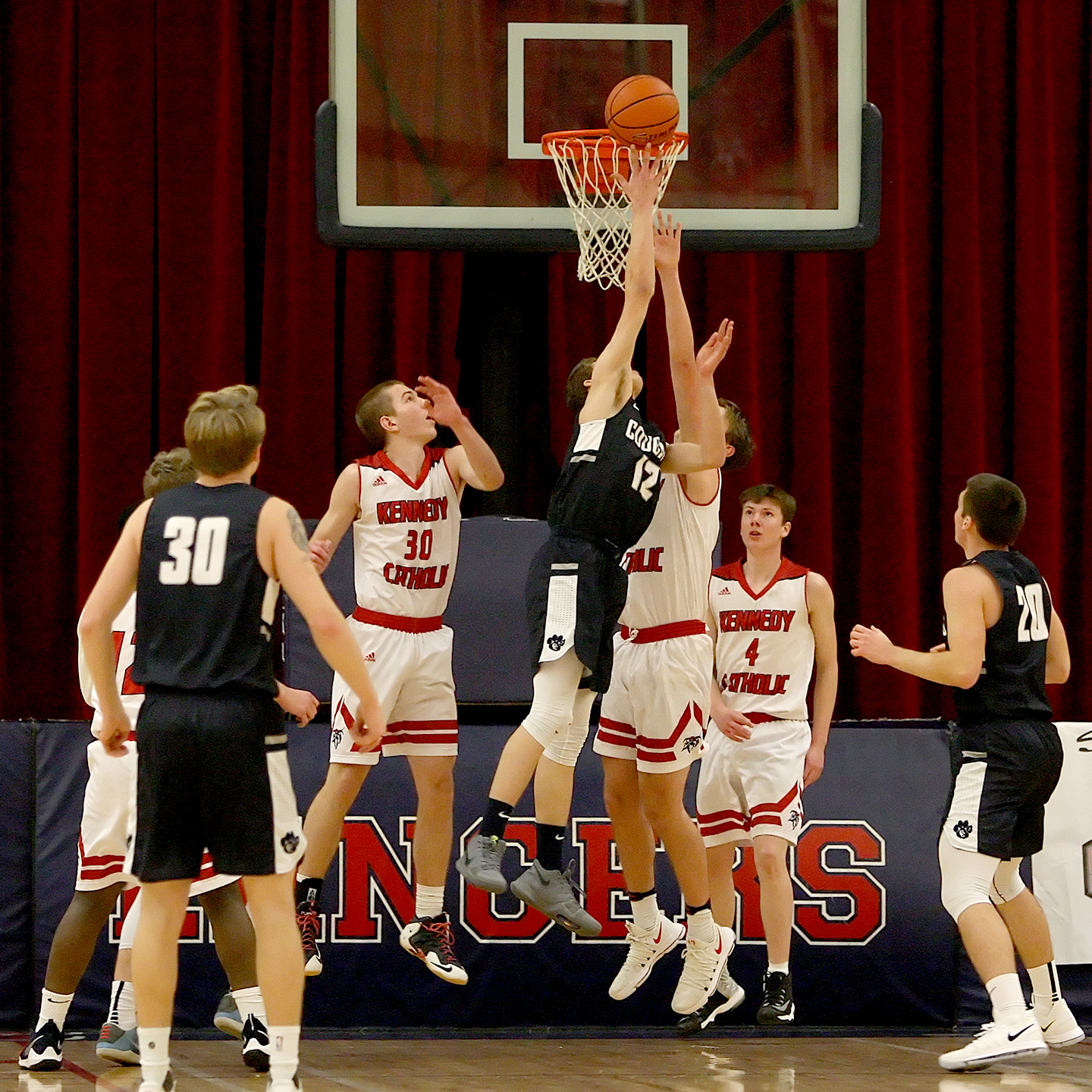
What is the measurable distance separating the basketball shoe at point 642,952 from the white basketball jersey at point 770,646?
979 millimetres

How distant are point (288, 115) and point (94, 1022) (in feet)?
15.8

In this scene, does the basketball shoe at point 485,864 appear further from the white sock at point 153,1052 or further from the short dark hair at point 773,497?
the short dark hair at point 773,497

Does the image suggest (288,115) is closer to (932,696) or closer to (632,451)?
(632,451)

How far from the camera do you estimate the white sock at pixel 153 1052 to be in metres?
4.41

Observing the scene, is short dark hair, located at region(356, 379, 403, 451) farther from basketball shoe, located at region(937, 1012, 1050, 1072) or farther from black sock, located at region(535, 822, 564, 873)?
basketball shoe, located at region(937, 1012, 1050, 1072)

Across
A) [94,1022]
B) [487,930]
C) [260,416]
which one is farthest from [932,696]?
[260,416]

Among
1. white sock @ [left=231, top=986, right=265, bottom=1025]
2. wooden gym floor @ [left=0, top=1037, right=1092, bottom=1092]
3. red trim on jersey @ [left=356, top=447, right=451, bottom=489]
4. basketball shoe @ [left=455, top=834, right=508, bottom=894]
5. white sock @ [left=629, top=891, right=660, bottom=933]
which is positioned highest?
red trim on jersey @ [left=356, top=447, right=451, bottom=489]

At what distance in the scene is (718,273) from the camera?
9.23 metres

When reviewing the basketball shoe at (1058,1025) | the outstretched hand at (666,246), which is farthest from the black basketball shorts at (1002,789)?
the outstretched hand at (666,246)

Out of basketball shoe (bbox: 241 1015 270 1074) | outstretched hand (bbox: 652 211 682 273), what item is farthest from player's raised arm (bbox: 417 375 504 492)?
basketball shoe (bbox: 241 1015 270 1074)

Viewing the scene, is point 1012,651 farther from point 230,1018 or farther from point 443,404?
point 230,1018

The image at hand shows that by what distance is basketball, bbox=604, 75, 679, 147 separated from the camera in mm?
6414

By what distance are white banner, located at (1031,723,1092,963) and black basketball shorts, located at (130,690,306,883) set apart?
3964 mm

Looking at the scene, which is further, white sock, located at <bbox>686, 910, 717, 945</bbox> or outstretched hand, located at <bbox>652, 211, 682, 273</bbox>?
white sock, located at <bbox>686, 910, 717, 945</bbox>
